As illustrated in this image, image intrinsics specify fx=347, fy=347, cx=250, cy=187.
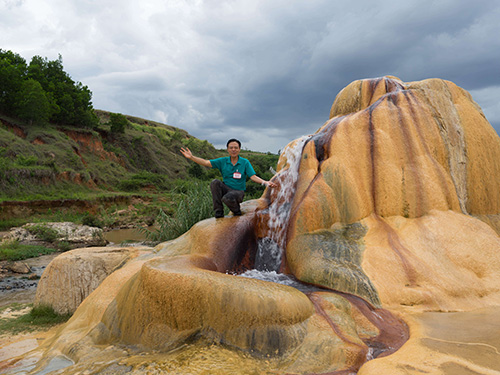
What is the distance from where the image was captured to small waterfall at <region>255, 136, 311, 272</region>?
530 centimetres

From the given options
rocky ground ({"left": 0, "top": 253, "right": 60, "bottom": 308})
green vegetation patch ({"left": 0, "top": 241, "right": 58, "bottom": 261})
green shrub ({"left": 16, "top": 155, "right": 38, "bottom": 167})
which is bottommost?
rocky ground ({"left": 0, "top": 253, "right": 60, "bottom": 308})

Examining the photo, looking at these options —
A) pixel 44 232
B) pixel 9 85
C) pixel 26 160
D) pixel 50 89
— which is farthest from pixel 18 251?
pixel 50 89

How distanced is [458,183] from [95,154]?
3290 cm

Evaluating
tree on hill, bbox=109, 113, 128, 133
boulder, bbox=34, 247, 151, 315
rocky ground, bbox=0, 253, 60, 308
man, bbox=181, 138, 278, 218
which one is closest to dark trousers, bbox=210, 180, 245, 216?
man, bbox=181, 138, 278, 218

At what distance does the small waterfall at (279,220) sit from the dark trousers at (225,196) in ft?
1.85

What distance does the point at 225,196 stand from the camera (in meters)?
5.51

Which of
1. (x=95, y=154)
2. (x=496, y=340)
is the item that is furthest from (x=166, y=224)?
(x=95, y=154)

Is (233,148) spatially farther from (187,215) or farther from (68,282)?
(187,215)

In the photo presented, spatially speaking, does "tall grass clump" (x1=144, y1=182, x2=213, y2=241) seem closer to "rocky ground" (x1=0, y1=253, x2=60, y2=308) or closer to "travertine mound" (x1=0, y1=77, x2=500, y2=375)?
"travertine mound" (x1=0, y1=77, x2=500, y2=375)

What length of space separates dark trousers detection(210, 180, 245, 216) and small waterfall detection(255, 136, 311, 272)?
0.56 meters

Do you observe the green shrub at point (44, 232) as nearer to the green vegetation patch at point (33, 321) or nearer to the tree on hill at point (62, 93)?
the green vegetation patch at point (33, 321)

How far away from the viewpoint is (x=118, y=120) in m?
40.1

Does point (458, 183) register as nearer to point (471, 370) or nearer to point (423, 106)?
point (423, 106)

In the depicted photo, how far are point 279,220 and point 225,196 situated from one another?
0.93 metres
